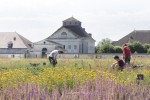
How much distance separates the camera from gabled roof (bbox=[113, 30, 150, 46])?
121m

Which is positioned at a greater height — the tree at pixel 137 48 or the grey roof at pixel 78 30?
the grey roof at pixel 78 30

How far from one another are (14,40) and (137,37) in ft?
98.5

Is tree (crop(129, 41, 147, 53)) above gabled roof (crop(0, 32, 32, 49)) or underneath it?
underneath

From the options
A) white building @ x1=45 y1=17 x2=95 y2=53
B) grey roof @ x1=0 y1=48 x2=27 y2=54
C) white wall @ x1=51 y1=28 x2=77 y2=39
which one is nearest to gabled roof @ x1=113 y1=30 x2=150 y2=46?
white building @ x1=45 y1=17 x2=95 y2=53

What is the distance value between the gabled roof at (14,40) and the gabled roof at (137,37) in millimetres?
21779

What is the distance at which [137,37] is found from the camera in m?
125

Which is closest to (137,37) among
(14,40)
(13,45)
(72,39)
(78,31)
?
(78,31)

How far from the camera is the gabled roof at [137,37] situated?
4776 inches

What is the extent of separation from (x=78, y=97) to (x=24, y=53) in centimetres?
11128

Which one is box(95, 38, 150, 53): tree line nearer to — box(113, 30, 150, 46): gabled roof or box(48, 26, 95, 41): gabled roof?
box(113, 30, 150, 46): gabled roof

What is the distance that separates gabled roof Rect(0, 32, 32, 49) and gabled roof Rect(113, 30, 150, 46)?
2178 cm

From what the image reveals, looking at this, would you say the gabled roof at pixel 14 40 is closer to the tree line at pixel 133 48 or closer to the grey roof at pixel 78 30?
the grey roof at pixel 78 30

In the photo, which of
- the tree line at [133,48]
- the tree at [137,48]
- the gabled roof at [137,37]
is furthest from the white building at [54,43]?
the tree at [137,48]

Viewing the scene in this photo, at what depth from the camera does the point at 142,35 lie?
126 meters
